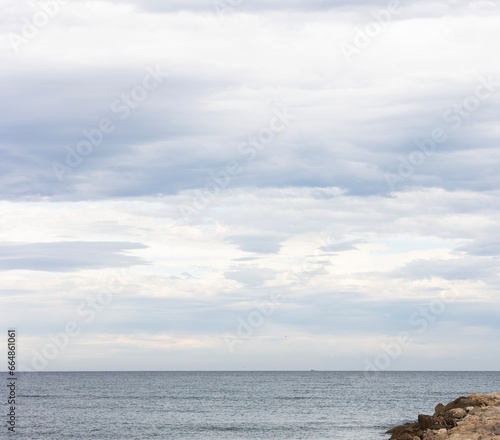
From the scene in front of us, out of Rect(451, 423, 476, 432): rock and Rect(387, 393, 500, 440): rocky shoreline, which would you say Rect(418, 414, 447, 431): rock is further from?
Rect(451, 423, 476, 432): rock

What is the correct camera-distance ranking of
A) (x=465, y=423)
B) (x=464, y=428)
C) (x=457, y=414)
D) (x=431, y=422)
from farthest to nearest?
(x=457, y=414) → (x=431, y=422) → (x=465, y=423) → (x=464, y=428)

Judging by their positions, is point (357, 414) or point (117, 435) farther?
point (357, 414)

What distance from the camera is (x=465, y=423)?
29094mm

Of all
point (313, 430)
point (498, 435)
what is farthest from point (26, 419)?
point (498, 435)

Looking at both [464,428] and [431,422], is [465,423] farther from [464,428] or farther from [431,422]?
[431,422]

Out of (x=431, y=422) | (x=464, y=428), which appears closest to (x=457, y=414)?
(x=431, y=422)

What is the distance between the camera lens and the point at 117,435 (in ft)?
174

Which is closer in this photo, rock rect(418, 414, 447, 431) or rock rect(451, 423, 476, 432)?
rock rect(451, 423, 476, 432)

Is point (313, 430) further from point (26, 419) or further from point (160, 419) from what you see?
point (26, 419)

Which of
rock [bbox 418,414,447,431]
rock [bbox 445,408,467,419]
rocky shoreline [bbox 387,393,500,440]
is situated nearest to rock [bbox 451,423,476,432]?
rocky shoreline [bbox 387,393,500,440]

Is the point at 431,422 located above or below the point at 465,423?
below

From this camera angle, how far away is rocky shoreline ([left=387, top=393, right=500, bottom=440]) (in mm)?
26531

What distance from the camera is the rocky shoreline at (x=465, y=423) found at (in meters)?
26.5

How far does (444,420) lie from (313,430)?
24.0m
